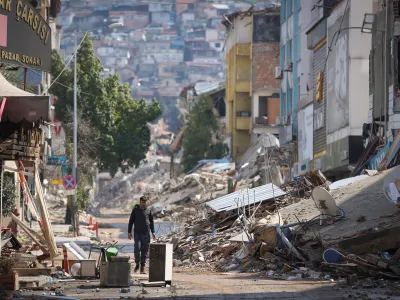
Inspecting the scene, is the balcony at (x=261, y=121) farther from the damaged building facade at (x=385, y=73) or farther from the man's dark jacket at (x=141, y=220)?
the man's dark jacket at (x=141, y=220)

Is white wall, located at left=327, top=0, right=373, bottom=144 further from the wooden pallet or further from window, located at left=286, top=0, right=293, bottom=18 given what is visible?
Answer: the wooden pallet

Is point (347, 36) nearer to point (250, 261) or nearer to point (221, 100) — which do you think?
point (250, 261)

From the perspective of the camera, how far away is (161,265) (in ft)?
65.0

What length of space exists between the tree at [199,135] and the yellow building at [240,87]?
Answer: 426 cm

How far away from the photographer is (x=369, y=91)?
40.2 m

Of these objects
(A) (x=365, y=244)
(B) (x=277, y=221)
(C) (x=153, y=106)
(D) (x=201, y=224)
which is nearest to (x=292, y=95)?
(C) (x=153, y=106)

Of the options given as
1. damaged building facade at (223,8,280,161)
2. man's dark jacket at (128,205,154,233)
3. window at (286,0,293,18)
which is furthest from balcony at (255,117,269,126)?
man's dark jacket at (128,205,154,233)

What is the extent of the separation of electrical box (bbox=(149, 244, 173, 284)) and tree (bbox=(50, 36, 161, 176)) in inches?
1971

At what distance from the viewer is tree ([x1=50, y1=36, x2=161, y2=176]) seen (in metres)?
71.2

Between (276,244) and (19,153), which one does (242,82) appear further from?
(19,153)

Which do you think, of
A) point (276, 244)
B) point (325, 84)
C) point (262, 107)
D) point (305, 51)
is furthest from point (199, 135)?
point (276, 244)

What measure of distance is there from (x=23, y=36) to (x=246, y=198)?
14.8 metres

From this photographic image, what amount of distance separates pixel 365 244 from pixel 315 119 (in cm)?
3056

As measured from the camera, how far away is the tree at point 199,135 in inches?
3735
